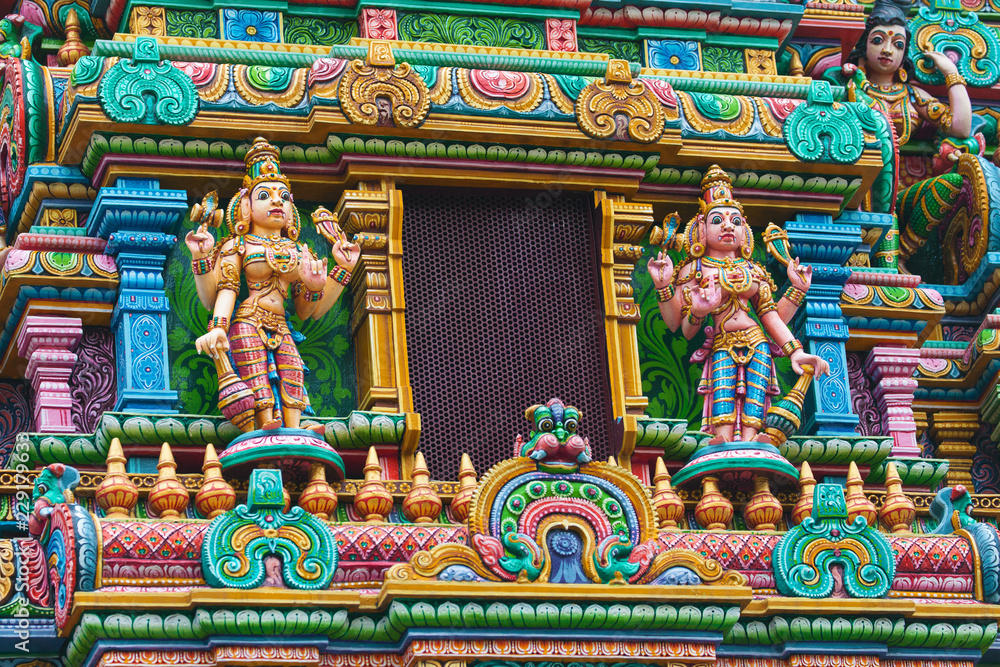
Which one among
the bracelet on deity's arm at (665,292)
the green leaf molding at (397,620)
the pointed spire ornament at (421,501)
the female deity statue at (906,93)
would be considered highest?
the female deity statue at (906,93)

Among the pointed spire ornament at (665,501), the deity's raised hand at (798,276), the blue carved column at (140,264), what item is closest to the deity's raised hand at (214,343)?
the blue carved column at (140,264)

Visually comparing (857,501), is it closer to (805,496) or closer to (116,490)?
(805,496)

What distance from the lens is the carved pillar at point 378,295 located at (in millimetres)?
19641

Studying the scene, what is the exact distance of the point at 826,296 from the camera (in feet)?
69.7

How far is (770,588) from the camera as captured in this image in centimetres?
1825

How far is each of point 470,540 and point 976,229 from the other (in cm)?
753

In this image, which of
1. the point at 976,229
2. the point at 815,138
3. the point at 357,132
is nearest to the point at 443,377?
the point at 357,132

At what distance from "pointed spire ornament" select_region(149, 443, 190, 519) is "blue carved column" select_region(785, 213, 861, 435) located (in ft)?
18.1

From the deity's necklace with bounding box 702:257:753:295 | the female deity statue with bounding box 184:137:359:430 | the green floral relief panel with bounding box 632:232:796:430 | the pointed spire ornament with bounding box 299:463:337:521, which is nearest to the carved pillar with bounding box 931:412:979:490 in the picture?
the green floral relief panel with bounding box 632:232:796:430

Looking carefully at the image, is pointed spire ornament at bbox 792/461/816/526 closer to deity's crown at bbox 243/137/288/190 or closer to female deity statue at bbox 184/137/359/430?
female deity statue at bbox 184/137/359/430

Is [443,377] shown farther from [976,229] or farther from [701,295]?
[976,229]

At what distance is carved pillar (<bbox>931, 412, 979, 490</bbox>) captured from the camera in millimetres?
22453

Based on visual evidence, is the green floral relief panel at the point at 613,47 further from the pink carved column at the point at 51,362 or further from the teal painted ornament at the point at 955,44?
the pink carved column at the point at 51,362

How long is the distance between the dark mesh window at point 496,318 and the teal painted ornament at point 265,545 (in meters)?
2.28
